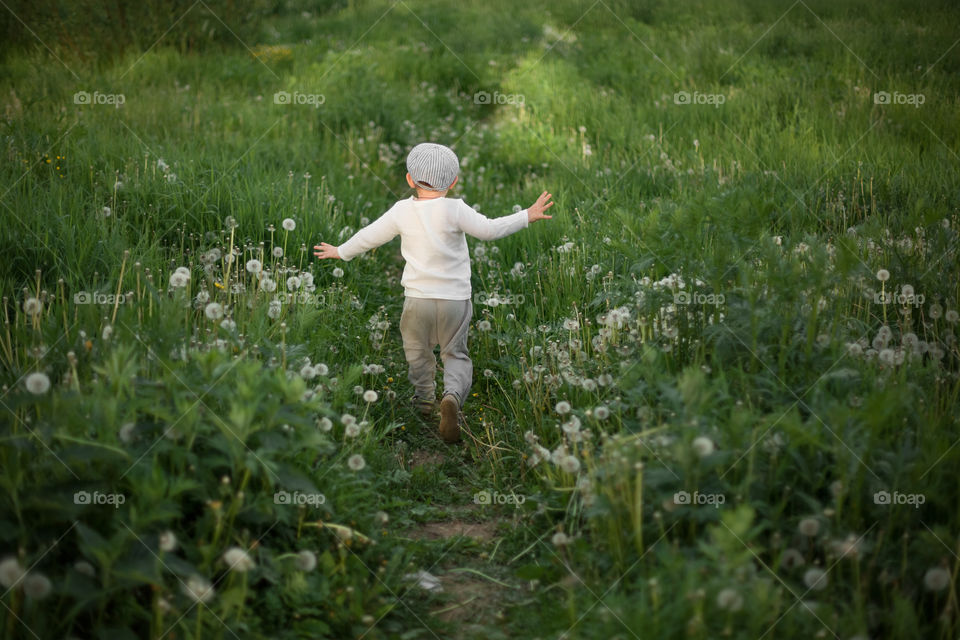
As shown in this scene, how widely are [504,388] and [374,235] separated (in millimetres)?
1335

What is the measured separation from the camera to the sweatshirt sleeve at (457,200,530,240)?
4.55 metres

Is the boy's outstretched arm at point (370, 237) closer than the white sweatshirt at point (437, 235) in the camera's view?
Answer: No

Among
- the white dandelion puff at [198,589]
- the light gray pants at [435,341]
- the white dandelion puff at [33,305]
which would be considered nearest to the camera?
the white dandelion puff at [198,589]

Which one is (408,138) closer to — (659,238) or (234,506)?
(659,238)

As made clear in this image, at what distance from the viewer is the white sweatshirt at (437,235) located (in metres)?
4.56

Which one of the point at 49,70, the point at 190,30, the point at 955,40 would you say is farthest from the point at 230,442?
the point at 190,30

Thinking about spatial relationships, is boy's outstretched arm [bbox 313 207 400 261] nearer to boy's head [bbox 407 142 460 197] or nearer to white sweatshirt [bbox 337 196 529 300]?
white sweatshirt [bbox 337 196 529 300]

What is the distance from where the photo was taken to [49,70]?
8.97m

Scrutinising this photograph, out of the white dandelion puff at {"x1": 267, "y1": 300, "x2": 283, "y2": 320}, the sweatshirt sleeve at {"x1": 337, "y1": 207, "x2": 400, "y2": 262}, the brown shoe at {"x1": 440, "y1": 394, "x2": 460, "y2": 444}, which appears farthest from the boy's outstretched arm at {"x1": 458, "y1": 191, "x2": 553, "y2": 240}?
the white dandelion puff at {"x1": 267, "y1": 300, "x2": 283, "y2": 320}

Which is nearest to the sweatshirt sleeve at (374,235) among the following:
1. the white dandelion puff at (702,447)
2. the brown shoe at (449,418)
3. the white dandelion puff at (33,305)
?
the brown shoe at (449,418)

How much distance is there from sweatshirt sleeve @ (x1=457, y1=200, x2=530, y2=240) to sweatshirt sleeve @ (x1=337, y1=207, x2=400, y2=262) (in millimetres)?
448

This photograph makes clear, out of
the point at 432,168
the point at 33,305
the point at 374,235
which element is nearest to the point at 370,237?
the point at 374,235

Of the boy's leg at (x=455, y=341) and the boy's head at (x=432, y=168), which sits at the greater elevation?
the boy's head at (x=432, y=168)

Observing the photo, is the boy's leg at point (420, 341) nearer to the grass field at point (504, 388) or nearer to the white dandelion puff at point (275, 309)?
the grass field at point (504, 388)
